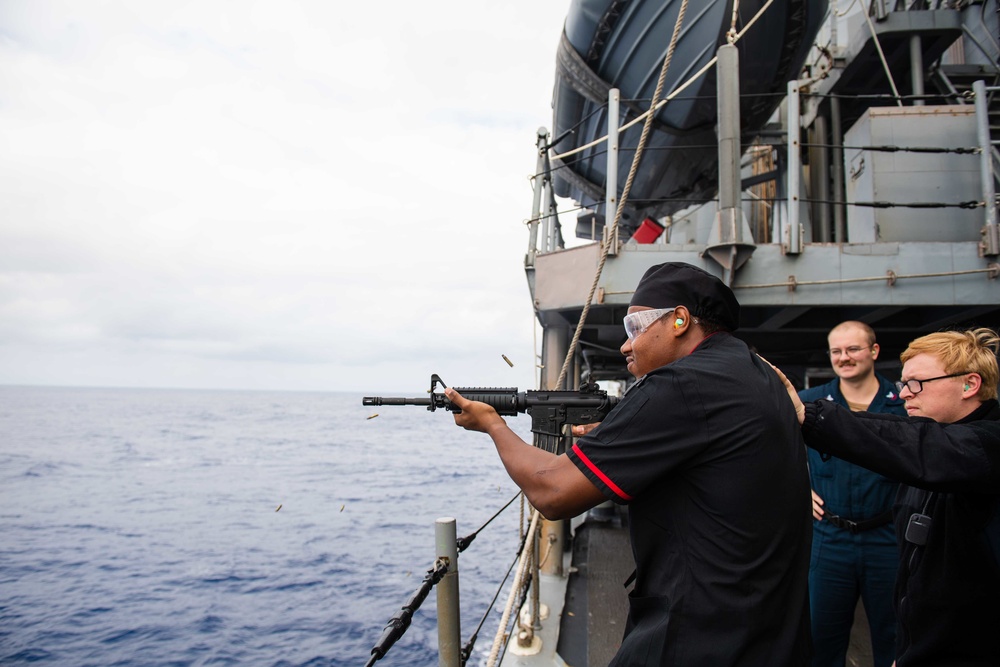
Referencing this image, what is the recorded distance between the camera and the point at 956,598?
1728 millimetres

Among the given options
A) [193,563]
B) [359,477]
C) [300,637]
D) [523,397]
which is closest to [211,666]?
[300,637]

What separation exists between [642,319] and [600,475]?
0.48 metres

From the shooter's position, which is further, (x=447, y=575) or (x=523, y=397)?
(x=447, y=575)

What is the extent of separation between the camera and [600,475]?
54.1 inches

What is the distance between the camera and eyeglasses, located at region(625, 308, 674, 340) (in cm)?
164

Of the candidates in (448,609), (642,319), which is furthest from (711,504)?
(448,609)

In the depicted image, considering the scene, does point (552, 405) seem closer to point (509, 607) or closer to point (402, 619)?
point (402, 619)

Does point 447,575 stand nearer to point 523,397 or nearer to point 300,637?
point 523,397

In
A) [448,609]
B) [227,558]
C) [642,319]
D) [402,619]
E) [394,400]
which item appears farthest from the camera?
[227,558]

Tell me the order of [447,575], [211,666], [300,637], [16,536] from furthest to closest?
[16,536] < [300,637] < [211,666] < [447,575]

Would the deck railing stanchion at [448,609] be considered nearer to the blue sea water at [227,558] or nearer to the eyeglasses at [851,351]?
the eyeglasses at [851,351]

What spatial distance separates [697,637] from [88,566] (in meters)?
17.6

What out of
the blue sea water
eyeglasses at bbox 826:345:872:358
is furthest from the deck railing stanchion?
the blue sea water

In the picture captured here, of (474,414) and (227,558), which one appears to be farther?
(227,558)
